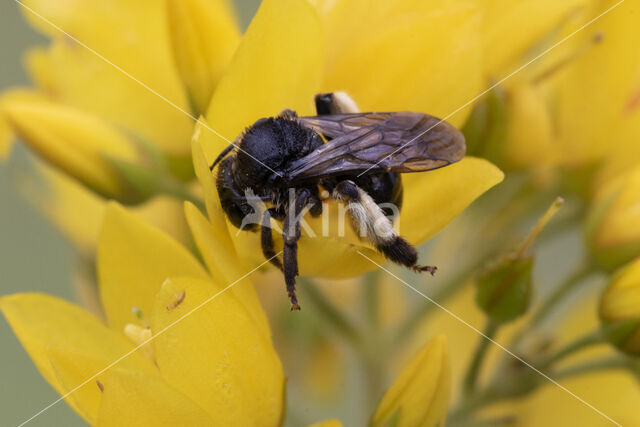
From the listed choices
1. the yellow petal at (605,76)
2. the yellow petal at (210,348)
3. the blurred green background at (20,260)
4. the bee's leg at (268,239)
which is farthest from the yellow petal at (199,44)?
the blurred green background at (20,260)

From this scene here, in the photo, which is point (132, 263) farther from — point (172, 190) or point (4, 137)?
point (4, 137)

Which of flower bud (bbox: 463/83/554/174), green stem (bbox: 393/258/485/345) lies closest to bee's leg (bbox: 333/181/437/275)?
flower bud (bbox: 463/83/554/174)

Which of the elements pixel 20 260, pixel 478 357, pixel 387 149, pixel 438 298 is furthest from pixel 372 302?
pixel 20 260

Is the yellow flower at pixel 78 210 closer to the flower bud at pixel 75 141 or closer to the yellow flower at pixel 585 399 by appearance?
the flower bud at pixel 75 141

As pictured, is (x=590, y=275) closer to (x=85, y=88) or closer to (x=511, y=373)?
(x=511, y=373)

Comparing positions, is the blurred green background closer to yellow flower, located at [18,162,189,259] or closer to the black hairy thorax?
yellow flower, located at [18,162,189,259]
